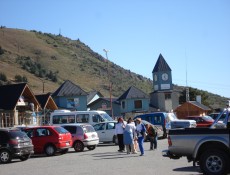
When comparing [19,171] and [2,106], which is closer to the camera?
[19,171]

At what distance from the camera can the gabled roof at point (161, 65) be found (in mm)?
83875

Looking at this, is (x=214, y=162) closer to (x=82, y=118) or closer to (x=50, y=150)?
(x=50, y=150)

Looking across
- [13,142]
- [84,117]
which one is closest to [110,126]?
[84,117]

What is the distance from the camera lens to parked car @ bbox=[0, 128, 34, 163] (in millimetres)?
19547

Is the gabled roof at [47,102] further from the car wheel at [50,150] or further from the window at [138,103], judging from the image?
the car wheel at [50,150]

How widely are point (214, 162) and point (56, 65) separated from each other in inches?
4635

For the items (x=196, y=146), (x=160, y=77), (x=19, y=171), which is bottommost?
(x=19, y=171)

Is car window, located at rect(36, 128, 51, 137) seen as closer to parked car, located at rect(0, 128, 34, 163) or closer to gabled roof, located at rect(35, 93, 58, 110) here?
parked car, located at rect(0, 128, 34, 163)

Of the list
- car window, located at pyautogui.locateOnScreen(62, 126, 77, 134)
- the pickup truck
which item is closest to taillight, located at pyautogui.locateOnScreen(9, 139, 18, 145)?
car window, located at pyautogui.locateOnScreen(62, 126, 77, 134)

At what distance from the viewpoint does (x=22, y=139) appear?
20.0m

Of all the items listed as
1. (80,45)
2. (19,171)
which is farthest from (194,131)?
(80,45)

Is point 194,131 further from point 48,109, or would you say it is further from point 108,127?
point 48,109

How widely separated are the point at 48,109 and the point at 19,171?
134 feet

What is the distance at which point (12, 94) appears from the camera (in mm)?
48281
